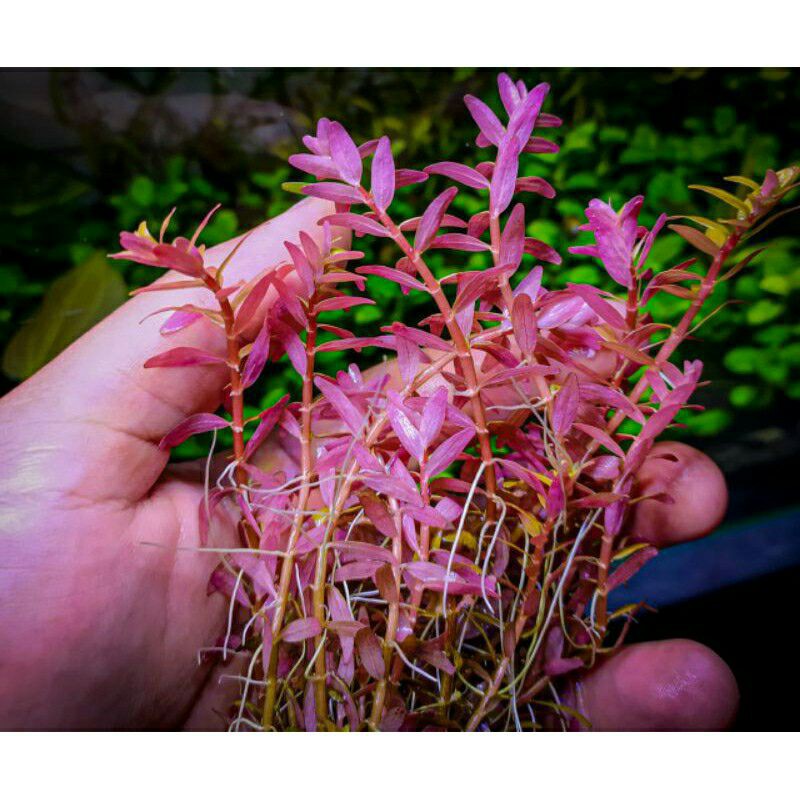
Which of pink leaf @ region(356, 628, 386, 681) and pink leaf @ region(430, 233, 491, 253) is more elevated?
pink leaf @ region(430, 233, 491, 253)

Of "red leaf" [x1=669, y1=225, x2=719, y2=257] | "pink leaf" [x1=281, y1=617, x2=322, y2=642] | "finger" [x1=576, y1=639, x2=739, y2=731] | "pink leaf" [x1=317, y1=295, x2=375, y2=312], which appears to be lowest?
"finger" [x1=576, y1=639, x2=739, y2=731]

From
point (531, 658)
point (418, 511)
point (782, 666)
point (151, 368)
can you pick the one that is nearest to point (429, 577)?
point (418, 511)

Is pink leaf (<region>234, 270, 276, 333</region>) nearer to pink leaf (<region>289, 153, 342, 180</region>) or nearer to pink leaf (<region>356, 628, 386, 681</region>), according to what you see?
pink leaf (<region>289, 153, 342, 180</region>)

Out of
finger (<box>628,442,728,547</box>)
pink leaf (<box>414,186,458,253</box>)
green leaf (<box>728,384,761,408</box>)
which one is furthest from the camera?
green leaf (<box>728,384,761,408</box>)

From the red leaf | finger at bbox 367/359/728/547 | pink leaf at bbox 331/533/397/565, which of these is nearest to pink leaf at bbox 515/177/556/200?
the red leaf

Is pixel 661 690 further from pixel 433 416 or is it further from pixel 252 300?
pixel 252 300

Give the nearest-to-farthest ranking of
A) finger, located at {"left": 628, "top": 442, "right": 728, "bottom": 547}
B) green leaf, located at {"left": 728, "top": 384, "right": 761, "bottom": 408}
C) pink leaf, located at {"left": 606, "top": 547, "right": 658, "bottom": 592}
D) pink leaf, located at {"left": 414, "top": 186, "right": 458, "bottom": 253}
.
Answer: pink leaf, located at {"left": 414, "top": 186, "right": 458, "bottom": 253} < pink leaf, located at {"left": 606, "top": 547, "right": 658, "bottom": 592} < finger, located at {"left": 628, "top": 442, "right": 728, "bottom": 547} < green leaf, located at {"left": 728, "top": 384, "right": 761, "bottom": 408}

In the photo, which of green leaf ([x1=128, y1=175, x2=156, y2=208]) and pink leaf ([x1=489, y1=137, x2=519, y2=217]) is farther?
green leaf ([x1=128, y1=175, x2=156, y2=208])

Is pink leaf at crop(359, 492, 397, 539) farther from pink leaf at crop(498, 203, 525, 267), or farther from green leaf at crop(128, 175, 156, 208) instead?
green leaf at crop(128, 175, 156, 208)
